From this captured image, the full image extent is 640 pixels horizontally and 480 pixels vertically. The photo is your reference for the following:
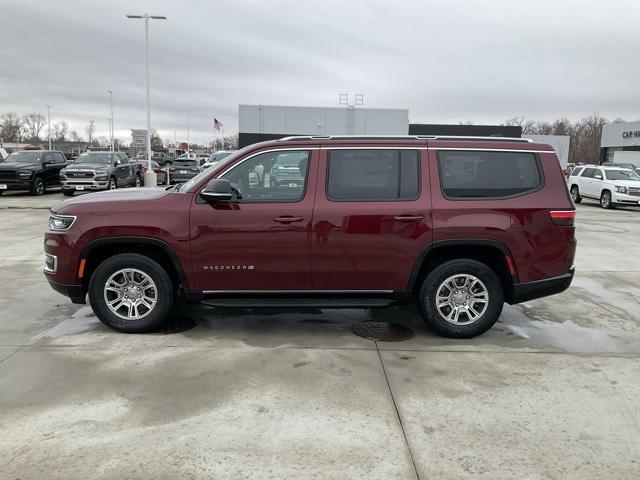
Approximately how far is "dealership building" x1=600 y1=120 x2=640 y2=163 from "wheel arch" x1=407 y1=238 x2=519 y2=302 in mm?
59491

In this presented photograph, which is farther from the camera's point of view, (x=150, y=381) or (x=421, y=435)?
(x=150, y=381)

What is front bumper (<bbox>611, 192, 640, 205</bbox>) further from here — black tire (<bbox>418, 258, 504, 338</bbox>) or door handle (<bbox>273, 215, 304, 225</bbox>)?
door handle (<bbox>273, 215, 304, 225</bbox>)

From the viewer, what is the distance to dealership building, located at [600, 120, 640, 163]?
54750 millimetres

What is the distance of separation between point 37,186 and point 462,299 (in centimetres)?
2006

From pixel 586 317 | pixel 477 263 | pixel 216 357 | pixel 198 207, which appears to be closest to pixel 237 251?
pixel 198 207

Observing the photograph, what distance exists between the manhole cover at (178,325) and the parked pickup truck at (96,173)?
15385mm

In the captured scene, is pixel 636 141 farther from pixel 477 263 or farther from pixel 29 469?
pixel 29 469

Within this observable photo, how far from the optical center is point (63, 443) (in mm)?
3105

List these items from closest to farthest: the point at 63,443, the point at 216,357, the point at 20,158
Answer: the point at 63,443 < the point at 216,357 < the point at 20,158

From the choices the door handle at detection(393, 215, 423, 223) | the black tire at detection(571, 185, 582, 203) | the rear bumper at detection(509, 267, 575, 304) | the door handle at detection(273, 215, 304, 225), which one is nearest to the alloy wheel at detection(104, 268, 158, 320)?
the door handle at detection(273, 215, 304, 225)

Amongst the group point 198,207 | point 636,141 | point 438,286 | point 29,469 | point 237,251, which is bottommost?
point 29,469

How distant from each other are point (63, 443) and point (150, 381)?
91 cm

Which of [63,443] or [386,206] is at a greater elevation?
[386,206]

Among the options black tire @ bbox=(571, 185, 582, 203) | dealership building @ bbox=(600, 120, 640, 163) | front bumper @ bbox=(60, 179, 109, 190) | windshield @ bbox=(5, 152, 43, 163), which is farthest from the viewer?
dealership building @ bbox=(600, 120, 640, 163)
